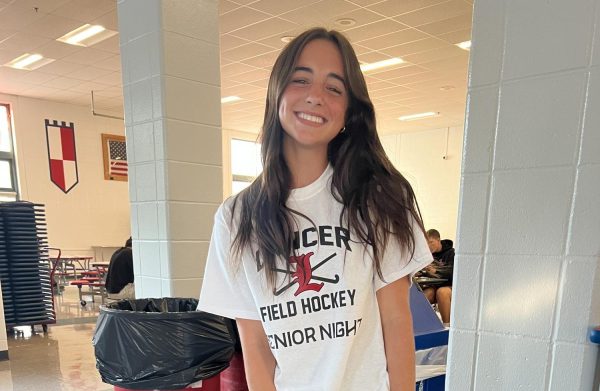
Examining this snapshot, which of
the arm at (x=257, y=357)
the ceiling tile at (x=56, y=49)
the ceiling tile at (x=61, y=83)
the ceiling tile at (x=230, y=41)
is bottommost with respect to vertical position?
the arm at (x=257, y=357)

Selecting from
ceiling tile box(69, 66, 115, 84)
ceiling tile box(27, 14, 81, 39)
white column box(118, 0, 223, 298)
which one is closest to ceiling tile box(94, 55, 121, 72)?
ceiling tile box(69, 66, 115, 84)

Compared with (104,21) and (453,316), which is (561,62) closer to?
(453,316)

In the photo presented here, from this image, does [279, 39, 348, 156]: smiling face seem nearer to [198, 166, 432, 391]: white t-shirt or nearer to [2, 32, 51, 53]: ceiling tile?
[198, 166, 432, 391]: white t-shirt

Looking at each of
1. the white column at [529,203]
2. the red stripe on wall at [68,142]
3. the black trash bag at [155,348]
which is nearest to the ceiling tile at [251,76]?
the red stripe on wall at [68,142]

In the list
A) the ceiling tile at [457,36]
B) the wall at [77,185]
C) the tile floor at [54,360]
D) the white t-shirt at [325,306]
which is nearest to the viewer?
the white t-shirt at [325,306]

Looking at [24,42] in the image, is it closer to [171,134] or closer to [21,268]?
[21,268]

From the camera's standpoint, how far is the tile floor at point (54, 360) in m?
3.39

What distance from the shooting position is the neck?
1118 millimetres

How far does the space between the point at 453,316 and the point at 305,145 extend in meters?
0.68

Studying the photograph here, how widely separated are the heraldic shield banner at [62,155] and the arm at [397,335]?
387 inches

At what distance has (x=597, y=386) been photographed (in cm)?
107

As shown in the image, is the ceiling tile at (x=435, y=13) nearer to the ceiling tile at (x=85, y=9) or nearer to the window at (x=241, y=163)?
the ceiling tile at (x=85, y=9)

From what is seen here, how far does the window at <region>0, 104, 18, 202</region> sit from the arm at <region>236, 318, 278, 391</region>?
9.56 meters

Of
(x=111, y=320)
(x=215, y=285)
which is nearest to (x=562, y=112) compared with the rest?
(x=215, y=285)
